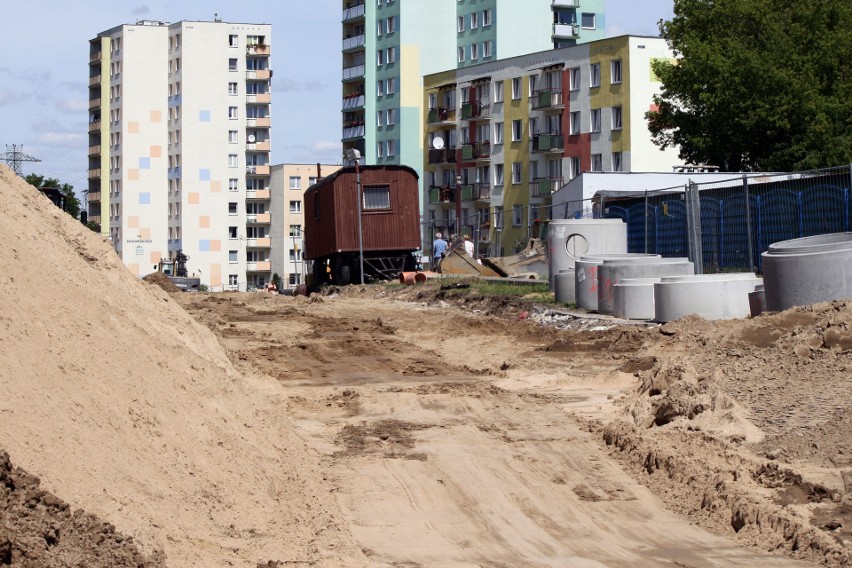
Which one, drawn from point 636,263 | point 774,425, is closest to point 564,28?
point 636,263

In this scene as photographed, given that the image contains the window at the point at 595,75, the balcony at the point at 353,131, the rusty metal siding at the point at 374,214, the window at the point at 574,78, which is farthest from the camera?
the balcony at the point at 353,131

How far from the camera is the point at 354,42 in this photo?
97.2 meters

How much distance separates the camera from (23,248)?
8977 mm

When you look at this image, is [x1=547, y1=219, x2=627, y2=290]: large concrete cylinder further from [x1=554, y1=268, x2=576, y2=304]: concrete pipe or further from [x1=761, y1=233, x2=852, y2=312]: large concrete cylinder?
[x1=761, y1=233, x2=852, y2=312]: large concrete cylinder

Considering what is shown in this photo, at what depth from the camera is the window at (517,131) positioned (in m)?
74.8

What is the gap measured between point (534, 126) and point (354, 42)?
92.3 ft

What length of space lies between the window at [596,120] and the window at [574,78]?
1.75 m

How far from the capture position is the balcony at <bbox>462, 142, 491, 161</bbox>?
3073 inches

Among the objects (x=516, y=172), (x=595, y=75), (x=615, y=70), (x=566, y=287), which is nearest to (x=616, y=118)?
(x=615, y=70)

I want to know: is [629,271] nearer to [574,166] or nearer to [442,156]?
[574,166]

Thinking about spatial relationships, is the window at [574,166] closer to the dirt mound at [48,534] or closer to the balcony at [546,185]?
the balcony at [546,185]

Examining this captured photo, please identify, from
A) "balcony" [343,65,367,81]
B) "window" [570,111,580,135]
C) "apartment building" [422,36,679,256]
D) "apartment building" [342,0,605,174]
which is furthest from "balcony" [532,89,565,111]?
"balcony" [343,65,367,81]

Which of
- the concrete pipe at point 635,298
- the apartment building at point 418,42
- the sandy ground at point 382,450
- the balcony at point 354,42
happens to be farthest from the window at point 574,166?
the sandy ground at point 382,450

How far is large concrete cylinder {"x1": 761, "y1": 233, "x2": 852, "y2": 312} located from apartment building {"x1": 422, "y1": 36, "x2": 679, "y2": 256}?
38268 mm
